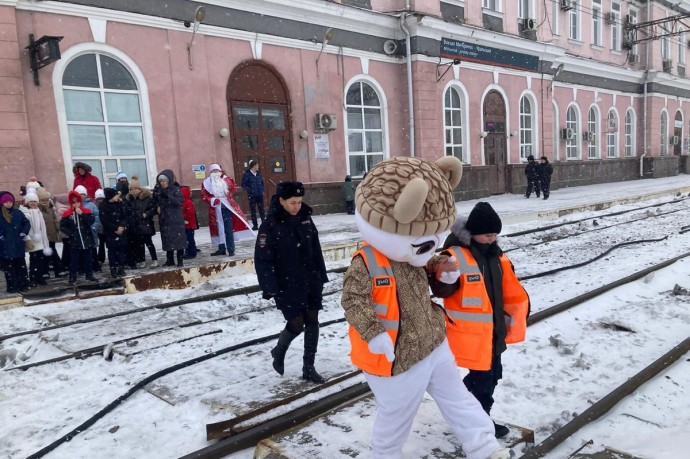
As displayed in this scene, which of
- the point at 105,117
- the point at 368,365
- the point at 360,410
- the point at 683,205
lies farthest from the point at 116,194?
the point at 683,205

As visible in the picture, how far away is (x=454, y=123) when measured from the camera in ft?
56.7

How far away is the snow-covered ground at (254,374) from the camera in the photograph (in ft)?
10.3

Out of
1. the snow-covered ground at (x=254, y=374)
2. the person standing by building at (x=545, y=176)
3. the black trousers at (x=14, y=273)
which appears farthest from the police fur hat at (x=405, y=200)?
the person standing by building at (x=545, y=176)

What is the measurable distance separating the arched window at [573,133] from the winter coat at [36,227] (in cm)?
2173

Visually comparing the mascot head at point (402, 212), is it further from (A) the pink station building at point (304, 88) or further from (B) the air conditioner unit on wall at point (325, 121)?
(B) the air conditioner unit on wall at point (325, 121)

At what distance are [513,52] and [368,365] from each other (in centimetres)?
1916

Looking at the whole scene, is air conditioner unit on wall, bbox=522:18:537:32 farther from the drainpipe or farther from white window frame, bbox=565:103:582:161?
the drainpipe

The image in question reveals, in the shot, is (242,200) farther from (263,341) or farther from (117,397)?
(117,397)

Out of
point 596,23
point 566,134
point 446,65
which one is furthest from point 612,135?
point 446,65

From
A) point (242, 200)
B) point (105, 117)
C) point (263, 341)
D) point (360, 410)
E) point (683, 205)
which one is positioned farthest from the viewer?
point (683, 205)

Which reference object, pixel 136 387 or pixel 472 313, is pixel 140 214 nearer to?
pixel 136 387

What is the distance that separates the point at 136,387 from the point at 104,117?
25.9 feet

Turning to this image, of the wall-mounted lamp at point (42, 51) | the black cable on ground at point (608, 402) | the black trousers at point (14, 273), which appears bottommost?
the black cable on ground at point (608, 402)

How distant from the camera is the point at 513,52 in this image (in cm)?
1866
